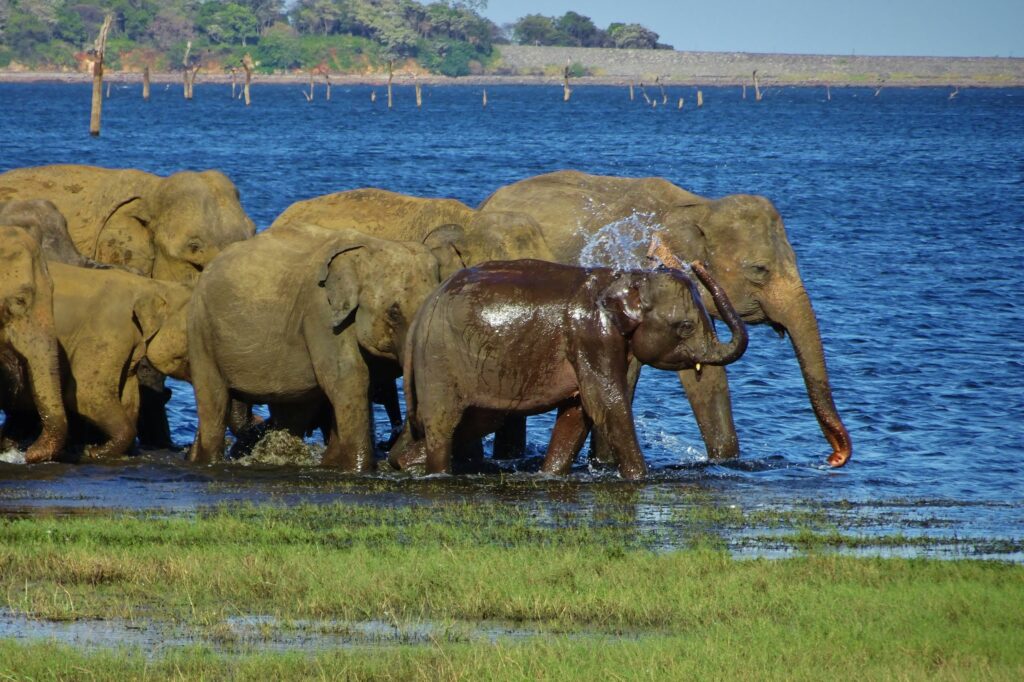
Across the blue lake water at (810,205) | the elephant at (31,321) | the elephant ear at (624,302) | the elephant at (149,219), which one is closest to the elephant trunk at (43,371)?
Result: the elephant at (31,321)

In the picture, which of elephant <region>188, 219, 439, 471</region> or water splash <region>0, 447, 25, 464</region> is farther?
water splash <region>0, 447, 25, 464</region>

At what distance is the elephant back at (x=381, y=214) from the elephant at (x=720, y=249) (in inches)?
24.5

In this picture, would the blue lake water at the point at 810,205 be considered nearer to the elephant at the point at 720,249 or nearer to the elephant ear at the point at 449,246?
the elephant at the point at 720,249

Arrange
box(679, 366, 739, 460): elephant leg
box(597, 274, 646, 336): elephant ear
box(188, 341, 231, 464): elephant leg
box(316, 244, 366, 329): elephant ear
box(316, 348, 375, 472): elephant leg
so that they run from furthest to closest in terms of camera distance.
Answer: box(679, 366, 739, 460): elephant leg < box(188, 341, 231, 464): elephant leg < box(316, 348, 375, 472): elephant leg < box(316, 244, 366, 329): elephant ear < box(597, 274, 646, 336): elephant ear

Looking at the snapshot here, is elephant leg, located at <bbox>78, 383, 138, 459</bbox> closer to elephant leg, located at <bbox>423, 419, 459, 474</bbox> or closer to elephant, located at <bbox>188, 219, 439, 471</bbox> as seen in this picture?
elephant, located at <bbox>188, 219, 439, 471</bbox>

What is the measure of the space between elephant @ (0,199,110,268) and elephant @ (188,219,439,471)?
4.75ft

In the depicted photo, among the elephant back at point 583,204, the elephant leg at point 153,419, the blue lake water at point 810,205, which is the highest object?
the elephant back at point 583,204

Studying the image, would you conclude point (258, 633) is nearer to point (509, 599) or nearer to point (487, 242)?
point (509, 599)

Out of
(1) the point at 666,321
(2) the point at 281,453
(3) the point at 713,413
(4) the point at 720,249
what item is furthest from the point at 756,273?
(2) the point at 281,453

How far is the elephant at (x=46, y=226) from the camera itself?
15.7 m

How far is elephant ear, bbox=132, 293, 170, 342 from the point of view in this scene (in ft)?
49.5

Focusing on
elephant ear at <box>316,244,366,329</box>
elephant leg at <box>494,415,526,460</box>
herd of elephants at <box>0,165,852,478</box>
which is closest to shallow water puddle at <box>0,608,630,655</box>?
herd of elephants at <box>0,165,852,478</box>

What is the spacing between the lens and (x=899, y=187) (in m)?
62.9

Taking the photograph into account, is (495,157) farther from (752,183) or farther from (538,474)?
(538,474)
